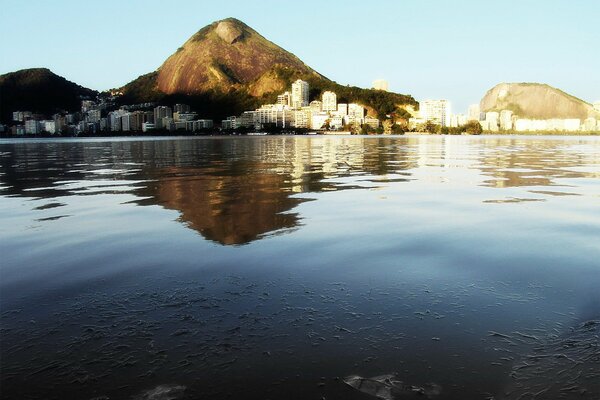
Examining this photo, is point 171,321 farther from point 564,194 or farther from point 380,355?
point 564,194

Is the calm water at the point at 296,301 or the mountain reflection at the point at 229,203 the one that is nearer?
the calm water at the point at 296,301

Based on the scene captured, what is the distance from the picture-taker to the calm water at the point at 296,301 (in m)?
4.62

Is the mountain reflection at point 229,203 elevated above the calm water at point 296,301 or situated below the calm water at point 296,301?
above

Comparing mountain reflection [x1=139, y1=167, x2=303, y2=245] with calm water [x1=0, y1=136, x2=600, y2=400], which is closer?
calm water [x1=0, y1=136, x2=600, y2=400]

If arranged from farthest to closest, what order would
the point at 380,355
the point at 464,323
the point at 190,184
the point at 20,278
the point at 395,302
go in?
1. the point at 190,184
2. the point at 20,278
3. the point at 395,302
4. the point at 464,323
5. the point at 380,355

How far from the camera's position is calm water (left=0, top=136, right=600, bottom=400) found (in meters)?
4.62

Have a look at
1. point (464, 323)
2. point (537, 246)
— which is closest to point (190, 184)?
point (537, 246)

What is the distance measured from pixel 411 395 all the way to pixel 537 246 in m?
7.17

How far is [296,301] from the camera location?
22.0 ft

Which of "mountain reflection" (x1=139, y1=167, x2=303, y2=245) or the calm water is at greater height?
"mountain reflection" (x1=139, y1=167, x2=303, y2=245)

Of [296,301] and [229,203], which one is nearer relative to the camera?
[296,301]

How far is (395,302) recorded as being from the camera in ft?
21.9

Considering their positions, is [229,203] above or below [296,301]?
above

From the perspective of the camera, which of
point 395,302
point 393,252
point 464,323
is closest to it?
point 464,323
